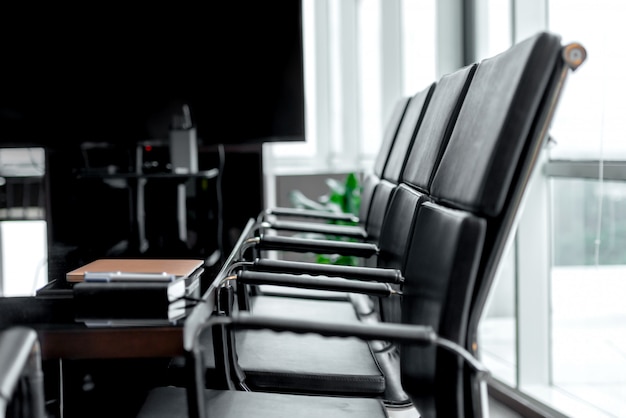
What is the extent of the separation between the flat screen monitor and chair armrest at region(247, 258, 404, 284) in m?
1.56

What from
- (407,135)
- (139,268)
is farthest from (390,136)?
(139,268)

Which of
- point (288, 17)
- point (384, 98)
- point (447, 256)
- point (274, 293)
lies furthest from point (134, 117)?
point (447, 256)

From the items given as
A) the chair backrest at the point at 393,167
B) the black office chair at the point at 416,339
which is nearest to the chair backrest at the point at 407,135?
the chair backrest at the point at 393,167

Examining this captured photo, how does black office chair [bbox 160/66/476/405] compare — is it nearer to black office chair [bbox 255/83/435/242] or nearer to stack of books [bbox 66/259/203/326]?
black office chair [bbox 255/83/435/242]

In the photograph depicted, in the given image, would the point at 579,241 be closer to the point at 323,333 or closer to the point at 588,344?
the point at 588,344

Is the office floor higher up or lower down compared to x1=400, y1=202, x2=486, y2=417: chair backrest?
lower down

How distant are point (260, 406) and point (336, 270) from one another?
1.13 feet

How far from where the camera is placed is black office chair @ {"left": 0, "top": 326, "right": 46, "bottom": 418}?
2.34 feet

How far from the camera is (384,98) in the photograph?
4.12 metres

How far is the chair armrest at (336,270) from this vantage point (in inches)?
54.1

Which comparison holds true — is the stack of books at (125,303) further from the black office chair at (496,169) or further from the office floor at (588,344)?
the office floor at (588,344)

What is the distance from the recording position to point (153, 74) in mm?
3039

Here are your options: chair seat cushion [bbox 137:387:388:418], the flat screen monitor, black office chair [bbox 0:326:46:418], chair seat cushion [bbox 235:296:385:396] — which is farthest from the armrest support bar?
the flat screen monitor

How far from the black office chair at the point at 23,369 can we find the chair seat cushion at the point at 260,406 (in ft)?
1.23
